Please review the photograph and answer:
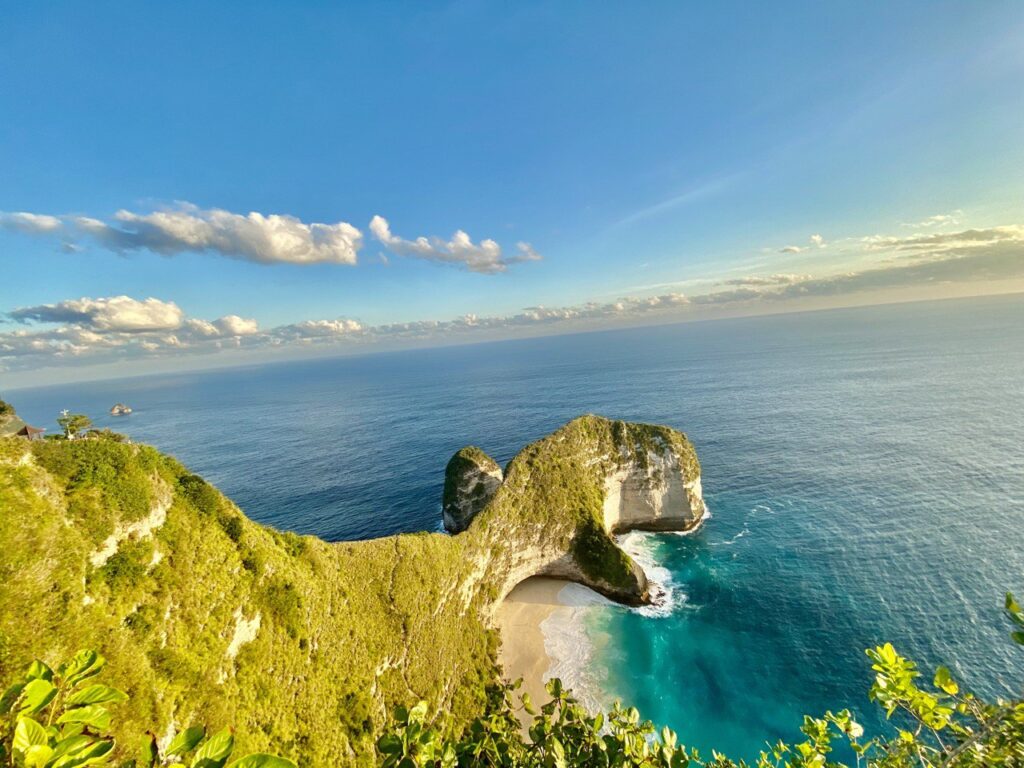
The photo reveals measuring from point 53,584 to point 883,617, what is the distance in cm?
5786

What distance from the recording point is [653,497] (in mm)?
57000

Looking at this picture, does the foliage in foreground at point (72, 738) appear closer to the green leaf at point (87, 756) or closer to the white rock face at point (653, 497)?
the green leaf at point (87, 756)

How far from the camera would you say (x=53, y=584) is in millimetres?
16453

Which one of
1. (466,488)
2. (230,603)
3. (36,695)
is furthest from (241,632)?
(466,488)

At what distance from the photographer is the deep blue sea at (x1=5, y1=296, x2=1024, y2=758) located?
33.4 m

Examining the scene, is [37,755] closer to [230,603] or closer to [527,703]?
[527,703]

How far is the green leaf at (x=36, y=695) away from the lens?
2893mm

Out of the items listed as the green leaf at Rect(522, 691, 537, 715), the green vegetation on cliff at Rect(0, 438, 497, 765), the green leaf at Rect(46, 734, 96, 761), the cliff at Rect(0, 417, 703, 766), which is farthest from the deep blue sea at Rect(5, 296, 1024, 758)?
the green leaf at Rect(46, 734, 96, 761)

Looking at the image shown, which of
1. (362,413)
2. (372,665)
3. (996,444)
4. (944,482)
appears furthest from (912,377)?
(362,413)

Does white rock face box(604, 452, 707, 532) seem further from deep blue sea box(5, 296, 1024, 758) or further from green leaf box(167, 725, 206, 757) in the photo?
green leaf box(167, 725, 206, 757)

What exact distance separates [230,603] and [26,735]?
25237 millimetres

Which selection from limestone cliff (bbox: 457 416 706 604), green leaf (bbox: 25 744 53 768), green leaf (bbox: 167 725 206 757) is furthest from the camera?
limestone cliff (bbox: 457 416 706 604)

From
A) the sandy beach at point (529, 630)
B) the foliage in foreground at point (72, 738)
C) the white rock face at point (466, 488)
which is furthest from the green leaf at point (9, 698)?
the white rock face at point (466, 488)

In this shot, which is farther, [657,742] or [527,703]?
[527,703]
